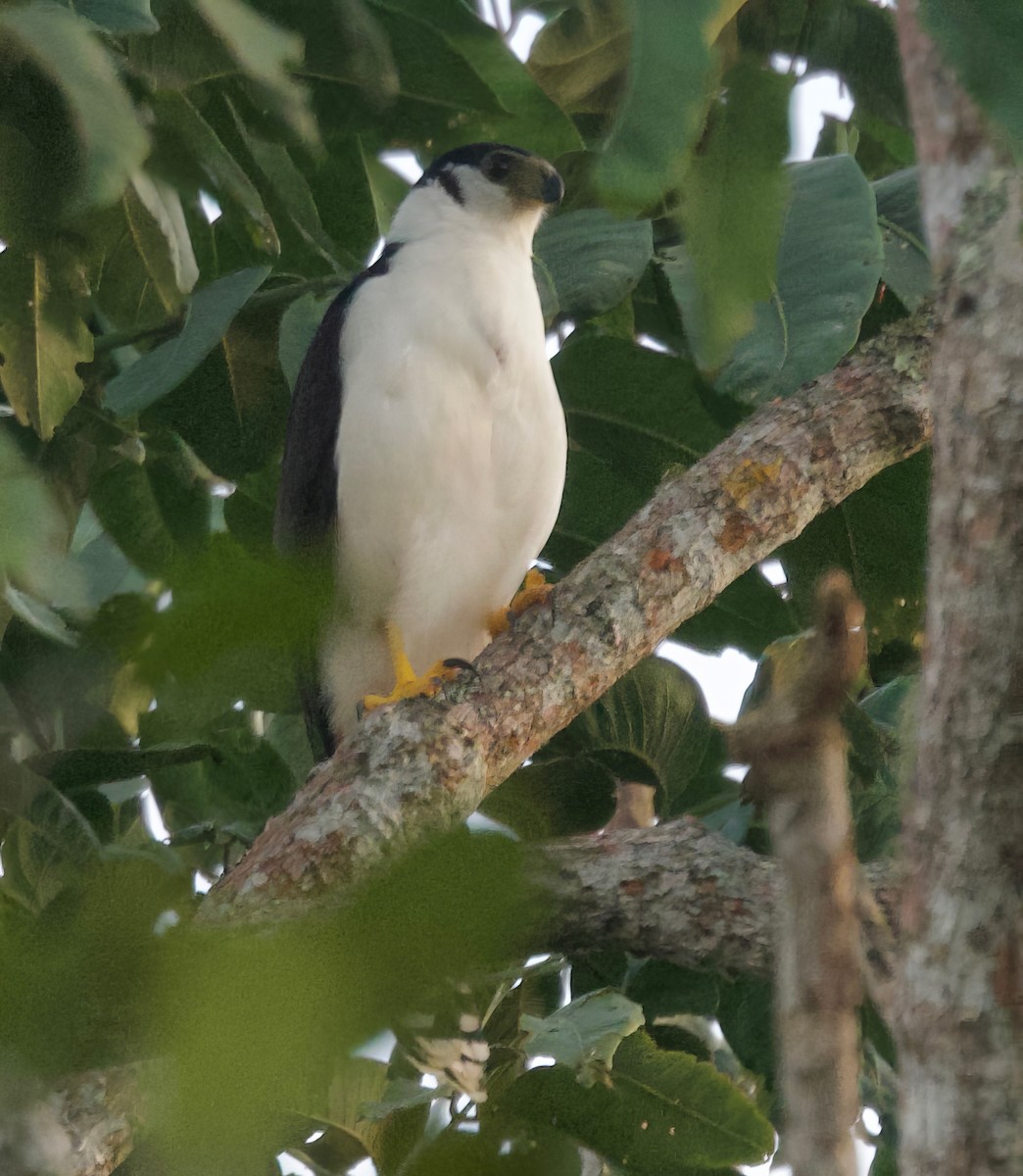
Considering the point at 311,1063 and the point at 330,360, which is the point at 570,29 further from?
the point at 311,1063

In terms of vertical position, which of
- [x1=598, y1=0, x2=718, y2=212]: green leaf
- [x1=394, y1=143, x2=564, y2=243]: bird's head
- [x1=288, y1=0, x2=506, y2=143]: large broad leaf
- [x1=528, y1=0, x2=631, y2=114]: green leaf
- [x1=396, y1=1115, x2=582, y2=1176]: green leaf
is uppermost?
[x1=394, y1=143, x2=564, y2=243]: bird's head

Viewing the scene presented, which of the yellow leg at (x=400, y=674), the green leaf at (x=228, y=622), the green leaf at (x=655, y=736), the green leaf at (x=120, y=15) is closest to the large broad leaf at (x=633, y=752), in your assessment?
the green leaf at (x=655, y=736)

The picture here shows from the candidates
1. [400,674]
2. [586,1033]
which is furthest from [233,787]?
[586,1033]

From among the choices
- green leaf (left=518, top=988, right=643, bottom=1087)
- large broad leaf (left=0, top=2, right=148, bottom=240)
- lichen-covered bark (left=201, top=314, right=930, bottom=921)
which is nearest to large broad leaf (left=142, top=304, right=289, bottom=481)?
lichen-covered bark (left=201, top=314, right=930, bottom=921)

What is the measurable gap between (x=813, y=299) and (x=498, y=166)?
1.59 metres

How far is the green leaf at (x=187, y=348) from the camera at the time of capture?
198cm

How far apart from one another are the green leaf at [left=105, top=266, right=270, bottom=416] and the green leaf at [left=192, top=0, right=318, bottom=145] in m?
1.24

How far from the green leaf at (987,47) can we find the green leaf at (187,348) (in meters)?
1.59

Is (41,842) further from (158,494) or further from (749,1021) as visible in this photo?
(749,1021)

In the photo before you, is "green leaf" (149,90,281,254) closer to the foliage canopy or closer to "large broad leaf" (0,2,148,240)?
the foliage canopy

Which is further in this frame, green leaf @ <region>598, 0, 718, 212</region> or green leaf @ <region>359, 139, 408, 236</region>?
green leaf @ <region>359, 139, 408, 236</region>

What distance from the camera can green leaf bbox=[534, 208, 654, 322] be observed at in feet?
6.75

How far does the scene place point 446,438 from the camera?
2898 millimetres

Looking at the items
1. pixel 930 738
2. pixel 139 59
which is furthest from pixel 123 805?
pixel 930 738
